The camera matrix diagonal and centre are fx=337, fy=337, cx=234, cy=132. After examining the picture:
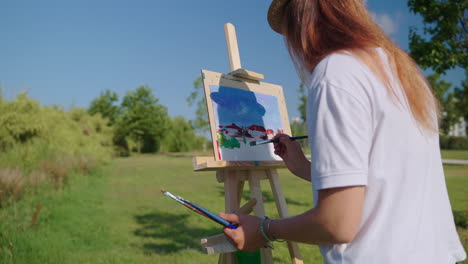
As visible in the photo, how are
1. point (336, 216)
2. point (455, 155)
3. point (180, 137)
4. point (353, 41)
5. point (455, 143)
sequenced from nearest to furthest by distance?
point (336, 216)
point (353, 41)
point (455, 155)
point (455, 143)
point (180, 137)

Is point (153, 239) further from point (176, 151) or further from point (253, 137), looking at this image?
point (176, 151)

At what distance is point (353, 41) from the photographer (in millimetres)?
918

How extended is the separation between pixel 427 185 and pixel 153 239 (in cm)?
428

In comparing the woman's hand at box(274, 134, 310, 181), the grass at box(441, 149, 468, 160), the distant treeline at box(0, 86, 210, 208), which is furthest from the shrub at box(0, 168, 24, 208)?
the grass at box(441, 149, 468, 160)

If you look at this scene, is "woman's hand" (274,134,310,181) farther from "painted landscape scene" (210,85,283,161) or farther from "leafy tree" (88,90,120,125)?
"leafy tree" (88,90,120,125)

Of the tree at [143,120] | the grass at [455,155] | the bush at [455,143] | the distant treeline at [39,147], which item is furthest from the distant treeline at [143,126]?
the bush at [455,143]

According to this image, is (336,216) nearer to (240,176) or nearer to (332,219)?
(332,219)

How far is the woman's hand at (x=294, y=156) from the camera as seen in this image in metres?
1.48

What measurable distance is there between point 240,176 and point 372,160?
60.2 inches

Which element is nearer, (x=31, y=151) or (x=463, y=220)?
(x=463, y=220)

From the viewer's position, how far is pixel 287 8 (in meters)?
1.07

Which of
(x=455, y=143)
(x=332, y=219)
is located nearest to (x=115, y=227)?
(x=332, y=219)

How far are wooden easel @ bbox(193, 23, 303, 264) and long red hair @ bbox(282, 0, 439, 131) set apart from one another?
3.84ft

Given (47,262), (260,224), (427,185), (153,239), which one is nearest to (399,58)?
(427,185)
